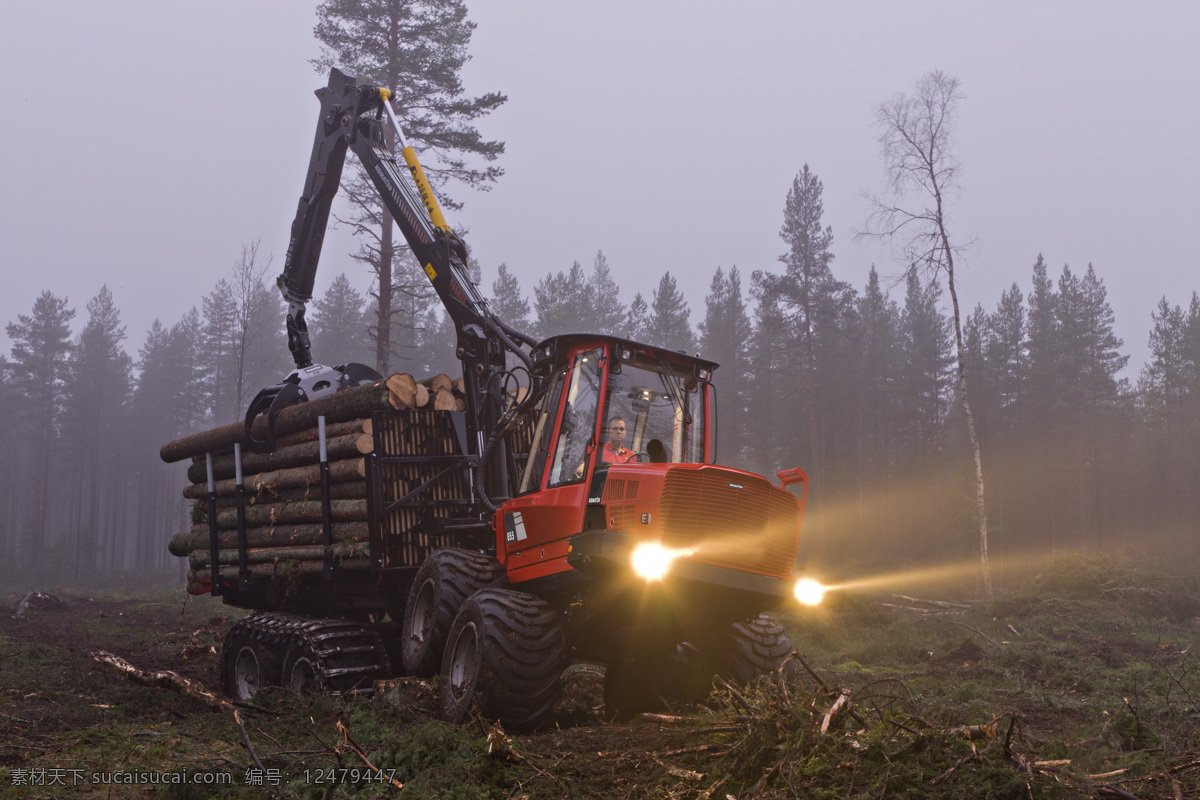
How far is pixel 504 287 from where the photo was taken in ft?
167

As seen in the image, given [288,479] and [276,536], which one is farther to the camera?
[276,536]

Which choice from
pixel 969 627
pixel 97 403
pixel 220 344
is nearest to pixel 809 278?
pixel 969 627

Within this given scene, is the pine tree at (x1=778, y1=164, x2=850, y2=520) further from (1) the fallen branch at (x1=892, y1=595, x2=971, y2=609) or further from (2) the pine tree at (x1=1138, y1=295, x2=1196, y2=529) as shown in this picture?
(2) the pine tree at (x1=1138, y1=295, x2=1196, y2=529)

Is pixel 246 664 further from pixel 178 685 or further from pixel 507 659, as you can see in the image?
pixel 507 659

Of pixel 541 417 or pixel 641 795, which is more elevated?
pixel 541 417

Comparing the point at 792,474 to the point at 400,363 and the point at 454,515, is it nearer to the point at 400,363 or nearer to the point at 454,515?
the point at 454,515

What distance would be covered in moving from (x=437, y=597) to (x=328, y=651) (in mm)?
1690

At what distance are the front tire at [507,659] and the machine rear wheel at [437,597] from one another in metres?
0.38

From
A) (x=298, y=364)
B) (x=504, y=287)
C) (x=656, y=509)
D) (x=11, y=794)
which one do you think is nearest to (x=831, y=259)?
(x=504, y=287)

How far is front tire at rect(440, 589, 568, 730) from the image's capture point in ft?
20.6

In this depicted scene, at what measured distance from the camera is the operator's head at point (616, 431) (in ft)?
22.6

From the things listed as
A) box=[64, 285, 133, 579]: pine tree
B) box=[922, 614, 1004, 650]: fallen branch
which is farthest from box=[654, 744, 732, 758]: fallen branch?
box=[64, 285, 133, 579]: pine tree

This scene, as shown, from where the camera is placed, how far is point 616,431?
693 centimetres

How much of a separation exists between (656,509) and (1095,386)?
50.7 meters
